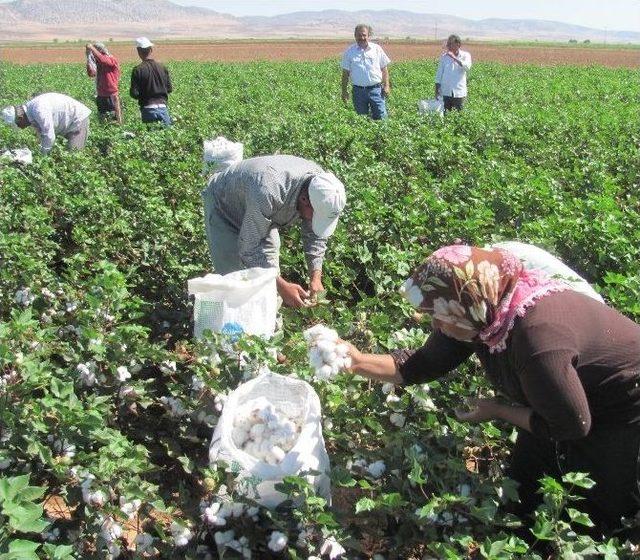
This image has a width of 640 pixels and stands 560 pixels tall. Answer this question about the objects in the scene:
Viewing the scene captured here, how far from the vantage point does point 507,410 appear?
229cm

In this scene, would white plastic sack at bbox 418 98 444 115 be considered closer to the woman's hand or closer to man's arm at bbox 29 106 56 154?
man's arm at bbox 29 106 56 154

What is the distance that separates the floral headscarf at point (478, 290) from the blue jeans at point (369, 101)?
24.8 feet

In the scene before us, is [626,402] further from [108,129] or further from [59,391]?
[108,129]

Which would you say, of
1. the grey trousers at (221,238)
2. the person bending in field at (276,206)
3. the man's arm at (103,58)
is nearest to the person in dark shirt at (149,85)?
the man's arm at (103,58)

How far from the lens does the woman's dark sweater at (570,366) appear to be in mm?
1926

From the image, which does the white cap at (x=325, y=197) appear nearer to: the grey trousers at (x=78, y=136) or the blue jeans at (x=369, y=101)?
the grey trousers at (x=78, y=136)

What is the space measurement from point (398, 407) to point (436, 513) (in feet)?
1.69

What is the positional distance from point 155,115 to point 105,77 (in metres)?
1.07

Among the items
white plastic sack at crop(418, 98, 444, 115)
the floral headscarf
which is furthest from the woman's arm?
white plastic sack at crop(418, 98, 444, 115)

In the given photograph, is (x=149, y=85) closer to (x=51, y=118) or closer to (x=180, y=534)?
(x=51, y=118)

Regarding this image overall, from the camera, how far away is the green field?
211cm

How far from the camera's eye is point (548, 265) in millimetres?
2551

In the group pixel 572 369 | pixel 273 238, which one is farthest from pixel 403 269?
pixel 572 369

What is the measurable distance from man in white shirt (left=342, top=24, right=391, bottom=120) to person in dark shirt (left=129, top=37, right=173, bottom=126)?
7.34 ft
